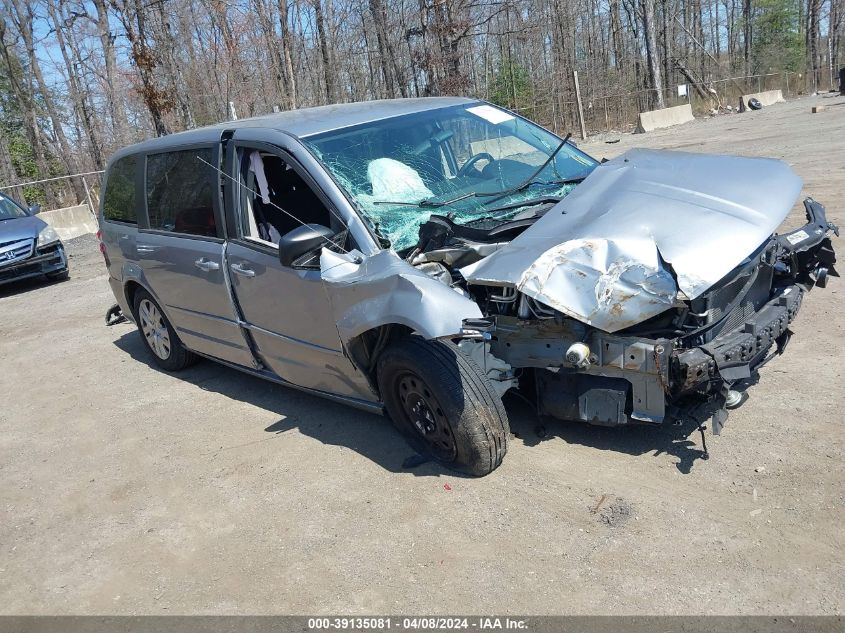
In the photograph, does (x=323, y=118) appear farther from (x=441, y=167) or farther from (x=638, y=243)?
(x=638, y=243)

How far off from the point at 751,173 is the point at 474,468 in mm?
2234

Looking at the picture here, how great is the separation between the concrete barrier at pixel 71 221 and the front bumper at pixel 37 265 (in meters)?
6.36

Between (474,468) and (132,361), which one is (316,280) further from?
(132,361)

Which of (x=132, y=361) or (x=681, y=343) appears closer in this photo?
(x=681, y=343)

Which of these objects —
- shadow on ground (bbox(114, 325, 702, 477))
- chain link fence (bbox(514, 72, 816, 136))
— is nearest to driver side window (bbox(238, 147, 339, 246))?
shadow on ground (bbox(114, 325, 702, 477))

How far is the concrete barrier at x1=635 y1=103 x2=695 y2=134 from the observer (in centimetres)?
2856

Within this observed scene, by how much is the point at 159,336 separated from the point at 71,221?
13.8 meters

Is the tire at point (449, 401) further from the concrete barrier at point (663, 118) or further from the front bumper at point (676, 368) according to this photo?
the concrete barrier at point (663, 118)

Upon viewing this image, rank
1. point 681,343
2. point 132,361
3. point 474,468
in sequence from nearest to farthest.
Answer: point 681,343 → point 474,468 → point 132,361

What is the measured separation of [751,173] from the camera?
421 centimetres

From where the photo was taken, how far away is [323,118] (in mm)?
4871

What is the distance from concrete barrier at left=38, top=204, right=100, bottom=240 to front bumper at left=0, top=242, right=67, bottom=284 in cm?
636

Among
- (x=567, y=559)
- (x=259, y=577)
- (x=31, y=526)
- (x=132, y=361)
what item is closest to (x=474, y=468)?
(x=567, y=559)

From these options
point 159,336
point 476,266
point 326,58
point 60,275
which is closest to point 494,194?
point 476,266
